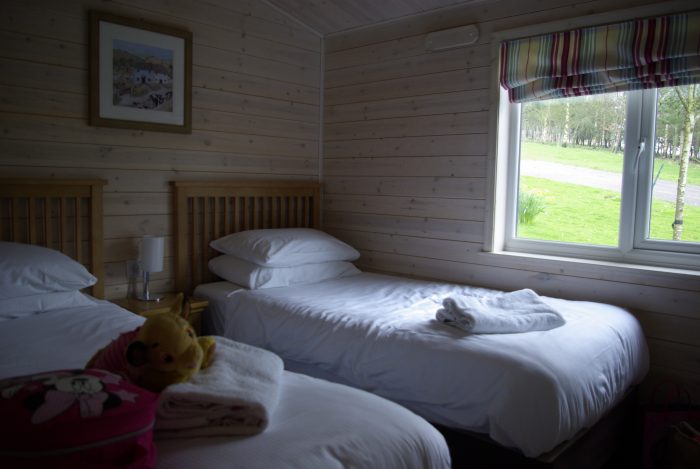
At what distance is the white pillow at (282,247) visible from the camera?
311 cm

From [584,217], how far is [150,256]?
7.48 feet

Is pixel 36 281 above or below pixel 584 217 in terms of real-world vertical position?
below

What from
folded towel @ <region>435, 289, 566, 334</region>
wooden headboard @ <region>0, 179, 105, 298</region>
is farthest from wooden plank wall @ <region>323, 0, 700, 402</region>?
wooden headboard @ <region>0, 179, 105, 298</region>

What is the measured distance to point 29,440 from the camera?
34.5 inches

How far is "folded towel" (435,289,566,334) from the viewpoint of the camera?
219 centimetres

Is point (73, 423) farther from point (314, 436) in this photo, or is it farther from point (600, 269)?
point (600, 269)

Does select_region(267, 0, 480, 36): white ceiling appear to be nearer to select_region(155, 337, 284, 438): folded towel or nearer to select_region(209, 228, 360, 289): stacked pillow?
select_region(209, 228, 360, 289): stacked pillow

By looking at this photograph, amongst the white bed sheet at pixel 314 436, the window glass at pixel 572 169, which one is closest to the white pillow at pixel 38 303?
the white bed sheet at pixel 314 436

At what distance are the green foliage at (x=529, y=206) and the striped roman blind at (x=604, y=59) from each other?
0.53 meters

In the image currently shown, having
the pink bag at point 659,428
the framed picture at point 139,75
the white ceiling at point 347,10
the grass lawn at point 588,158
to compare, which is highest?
the white ceiling at point 347,10

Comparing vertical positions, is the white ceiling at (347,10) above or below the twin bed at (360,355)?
above

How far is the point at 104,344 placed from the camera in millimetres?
1922

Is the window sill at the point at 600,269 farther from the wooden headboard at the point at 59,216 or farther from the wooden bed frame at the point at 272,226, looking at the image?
the wooden headboard at the point at 59,216

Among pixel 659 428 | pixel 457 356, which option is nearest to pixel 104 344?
pixel 457 356
